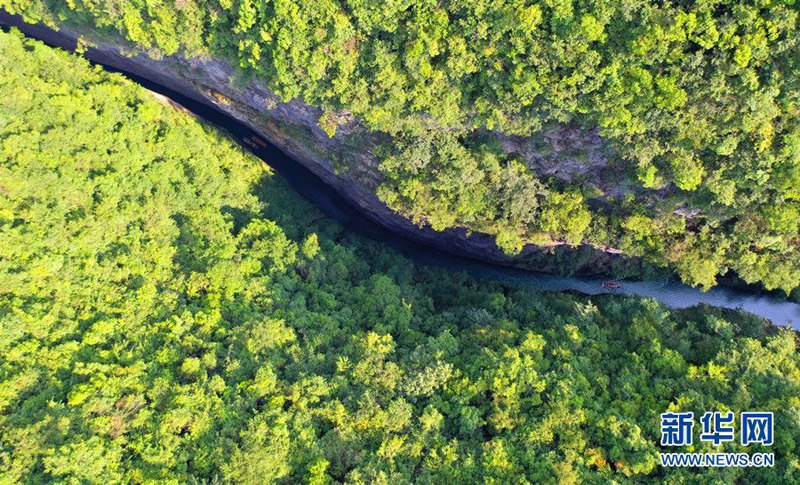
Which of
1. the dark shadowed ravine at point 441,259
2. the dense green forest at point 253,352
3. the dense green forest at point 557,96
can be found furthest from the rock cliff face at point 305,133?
the dense green forest at point 253,352

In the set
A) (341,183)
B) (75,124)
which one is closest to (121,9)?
(75,124)

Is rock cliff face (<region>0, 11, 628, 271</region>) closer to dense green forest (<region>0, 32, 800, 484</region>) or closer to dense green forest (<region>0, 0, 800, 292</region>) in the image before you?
dense green forest (<region>0, 0, 800, 292</region>)

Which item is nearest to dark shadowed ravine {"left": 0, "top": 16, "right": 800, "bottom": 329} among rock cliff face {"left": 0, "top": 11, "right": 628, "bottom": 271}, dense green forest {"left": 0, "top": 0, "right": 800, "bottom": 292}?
rock cliff face {"left": 0, "top": 11, "right": 628, "bottom": 271}

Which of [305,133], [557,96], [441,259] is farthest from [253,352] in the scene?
[557,96]

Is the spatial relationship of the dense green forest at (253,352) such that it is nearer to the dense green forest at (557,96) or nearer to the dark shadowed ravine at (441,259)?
the dense green forest at (557,96)

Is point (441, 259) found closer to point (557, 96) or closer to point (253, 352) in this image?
point (253, 352)

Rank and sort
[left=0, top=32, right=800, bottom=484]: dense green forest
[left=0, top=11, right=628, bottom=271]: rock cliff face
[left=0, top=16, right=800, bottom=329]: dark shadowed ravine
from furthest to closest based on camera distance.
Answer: [left=0, top=16, right=800, bottom=329]: dark shadowed ravine → [left=0, top=11, right=628, bottom=271]: rock cliff face → [left=0, top=32, right=800, bottom=484]: dense green forest
